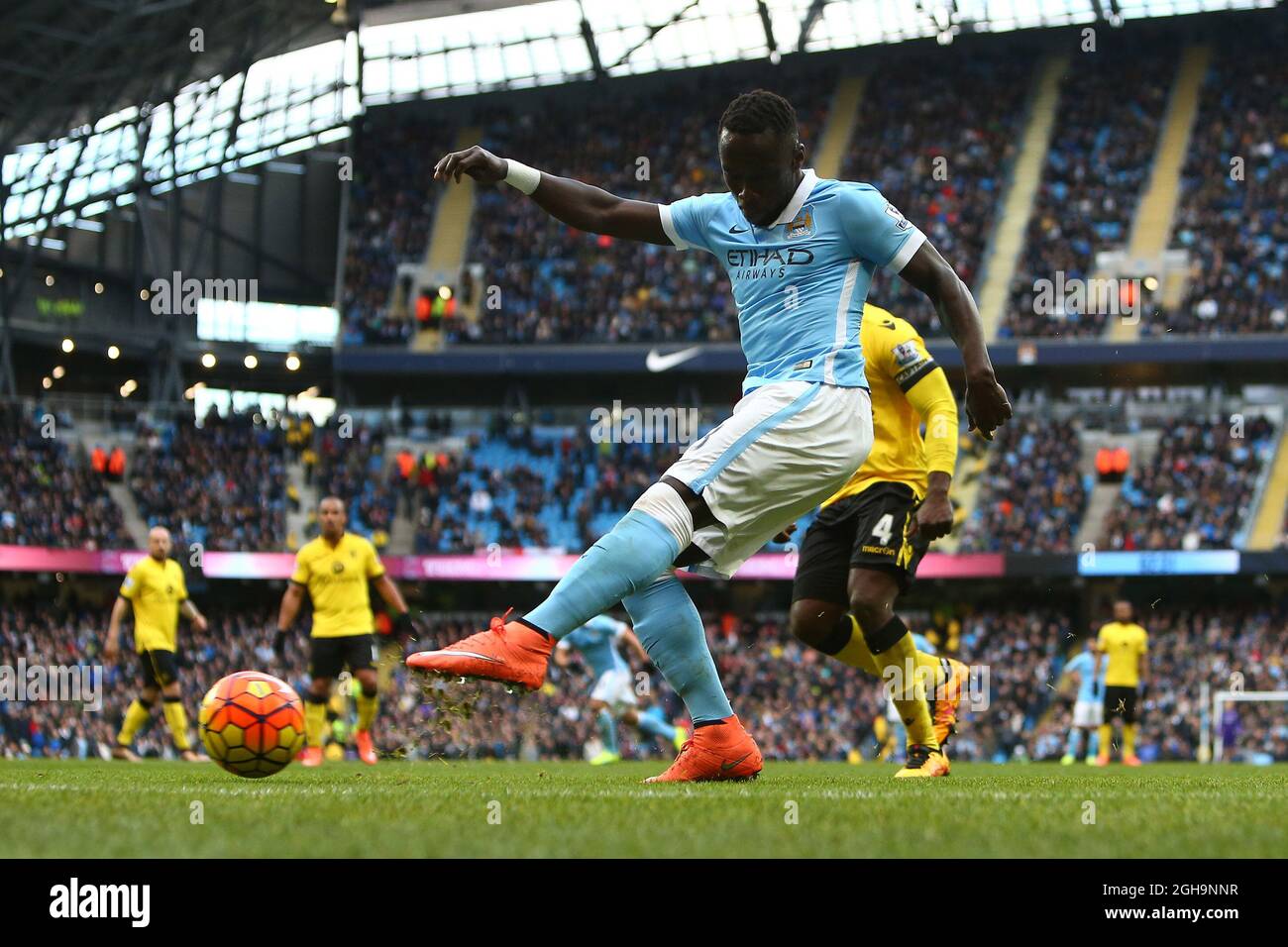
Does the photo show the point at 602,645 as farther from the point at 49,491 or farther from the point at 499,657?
the point at 49,491

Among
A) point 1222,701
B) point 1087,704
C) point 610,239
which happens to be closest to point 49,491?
point 610,239

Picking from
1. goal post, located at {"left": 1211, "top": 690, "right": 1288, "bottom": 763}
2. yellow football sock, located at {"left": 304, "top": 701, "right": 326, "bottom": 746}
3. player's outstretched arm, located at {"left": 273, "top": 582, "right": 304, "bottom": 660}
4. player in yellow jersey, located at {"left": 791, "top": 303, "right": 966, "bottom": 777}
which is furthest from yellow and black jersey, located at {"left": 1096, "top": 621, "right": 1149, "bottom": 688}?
player in yellow jersey, located at {"left": 791, "top": 303, "right": 966, "bottom": 777}

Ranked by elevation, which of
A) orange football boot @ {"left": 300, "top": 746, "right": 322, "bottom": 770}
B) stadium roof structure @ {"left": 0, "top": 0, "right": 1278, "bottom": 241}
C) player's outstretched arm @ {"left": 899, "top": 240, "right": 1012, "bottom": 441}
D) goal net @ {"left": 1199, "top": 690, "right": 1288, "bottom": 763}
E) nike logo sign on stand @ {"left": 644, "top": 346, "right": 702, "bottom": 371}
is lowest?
goal net @ {"left": 1199, "top": 690, "right": 1288, "bottom": 763}

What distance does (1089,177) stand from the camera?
3744 cm

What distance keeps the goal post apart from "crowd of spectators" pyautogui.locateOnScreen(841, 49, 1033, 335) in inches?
501

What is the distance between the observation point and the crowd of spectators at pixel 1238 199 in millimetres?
33406

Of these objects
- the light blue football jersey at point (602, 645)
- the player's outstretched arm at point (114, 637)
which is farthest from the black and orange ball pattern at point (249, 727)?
the light blue football jersey at point (602, 645)

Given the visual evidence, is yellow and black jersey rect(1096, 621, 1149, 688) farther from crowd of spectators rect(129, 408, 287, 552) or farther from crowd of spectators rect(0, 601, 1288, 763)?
crowd of spectators rect(129, 408, 287, 552)

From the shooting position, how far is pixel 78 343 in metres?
41.7

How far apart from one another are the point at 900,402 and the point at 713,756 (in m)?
3.00

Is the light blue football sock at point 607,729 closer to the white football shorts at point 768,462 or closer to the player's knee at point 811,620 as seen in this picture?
the player's knee at point 811,620

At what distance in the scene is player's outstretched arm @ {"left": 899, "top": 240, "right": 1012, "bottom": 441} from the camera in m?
5.39

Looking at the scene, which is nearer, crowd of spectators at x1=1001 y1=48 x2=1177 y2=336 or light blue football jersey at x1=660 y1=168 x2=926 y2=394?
light blue football jersey at x1=660 y1=168 x2=926 y2=394
